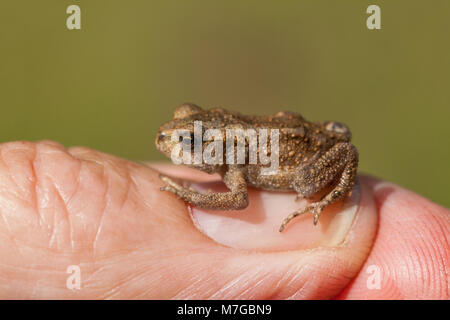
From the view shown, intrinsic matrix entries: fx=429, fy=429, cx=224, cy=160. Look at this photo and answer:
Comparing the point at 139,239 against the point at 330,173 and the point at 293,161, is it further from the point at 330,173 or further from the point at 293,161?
the point at 330,173

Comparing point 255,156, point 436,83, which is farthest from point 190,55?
point 255,156

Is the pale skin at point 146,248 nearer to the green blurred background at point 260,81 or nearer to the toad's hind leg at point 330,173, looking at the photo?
the toad's hind leg at point 330,173

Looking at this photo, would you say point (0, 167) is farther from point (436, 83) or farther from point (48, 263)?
point (436, 83)

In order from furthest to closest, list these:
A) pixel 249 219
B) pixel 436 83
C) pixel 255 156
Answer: pixel 436 83, pixel 255 156, pixel 249 219

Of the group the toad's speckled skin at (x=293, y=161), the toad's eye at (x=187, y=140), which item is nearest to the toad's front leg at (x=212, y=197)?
the toad's speckled skin at (x=293, y=161)
